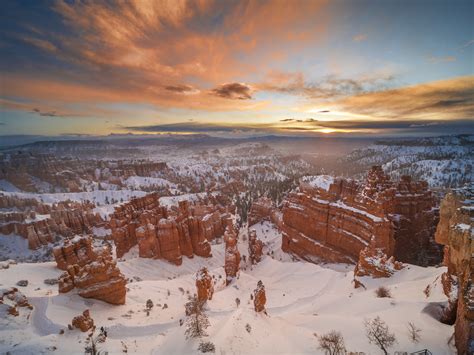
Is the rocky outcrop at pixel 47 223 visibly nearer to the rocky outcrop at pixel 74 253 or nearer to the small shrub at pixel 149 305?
the rocky outcrop at pixel 74 253

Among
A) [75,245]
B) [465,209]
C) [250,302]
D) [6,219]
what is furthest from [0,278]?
[6,219]

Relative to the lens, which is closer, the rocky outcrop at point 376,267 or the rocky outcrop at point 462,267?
the rocky outcrop at point 462,267

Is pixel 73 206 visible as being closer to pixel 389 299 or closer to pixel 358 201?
pixel 358 201

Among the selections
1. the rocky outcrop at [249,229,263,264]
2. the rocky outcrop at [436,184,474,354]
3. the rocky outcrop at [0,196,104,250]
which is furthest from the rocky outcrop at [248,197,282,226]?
the rocky outcrop at [436,184,474,354]

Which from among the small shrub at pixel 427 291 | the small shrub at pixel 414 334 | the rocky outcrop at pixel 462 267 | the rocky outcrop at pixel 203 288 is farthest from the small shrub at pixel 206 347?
the small shrub at pixel 427 291

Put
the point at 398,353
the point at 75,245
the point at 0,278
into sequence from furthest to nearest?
the point at 75,245
the point at 0,278
the point at 398,353

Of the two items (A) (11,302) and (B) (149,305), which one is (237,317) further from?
(A) (11,302)

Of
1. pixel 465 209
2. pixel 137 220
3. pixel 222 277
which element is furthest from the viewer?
pixel 137 220
